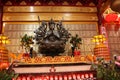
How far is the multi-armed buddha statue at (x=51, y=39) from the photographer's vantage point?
5.97 m

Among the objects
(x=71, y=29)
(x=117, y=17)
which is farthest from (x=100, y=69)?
(x=117, y=17)

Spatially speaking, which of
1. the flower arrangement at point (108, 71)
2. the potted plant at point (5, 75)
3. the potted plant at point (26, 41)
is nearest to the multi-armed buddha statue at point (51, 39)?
the potted plant at point (26, 41)

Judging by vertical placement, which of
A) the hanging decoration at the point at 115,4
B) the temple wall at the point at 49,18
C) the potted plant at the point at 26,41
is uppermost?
the temple wall at the point at 49,18

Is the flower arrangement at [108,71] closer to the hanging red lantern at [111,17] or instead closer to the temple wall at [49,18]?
the temple wall at [49,18]

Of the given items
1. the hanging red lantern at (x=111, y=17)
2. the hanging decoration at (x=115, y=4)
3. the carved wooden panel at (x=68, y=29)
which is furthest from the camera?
the hanging red lantern at (x=111, y=17)

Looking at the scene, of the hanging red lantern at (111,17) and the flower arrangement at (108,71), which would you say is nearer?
the flower arrangement at (108,71)

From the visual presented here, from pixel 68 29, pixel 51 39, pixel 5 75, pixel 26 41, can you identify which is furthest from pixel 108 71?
pixel 68 29

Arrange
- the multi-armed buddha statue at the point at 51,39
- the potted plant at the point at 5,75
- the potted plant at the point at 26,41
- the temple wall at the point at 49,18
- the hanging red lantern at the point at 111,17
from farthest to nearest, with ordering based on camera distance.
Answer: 1. the hanging red lantern at the point at 111,17
2. the temple wall at the point at 49,18
3. the potted plant at the point at 26,41
4. the multi-armed buddha statue at the point at 51,39
5. the potted plant at the point at 5,75

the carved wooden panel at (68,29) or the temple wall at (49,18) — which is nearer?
the carved wooden panel at (68,29)

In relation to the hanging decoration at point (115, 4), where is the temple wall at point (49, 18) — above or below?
above

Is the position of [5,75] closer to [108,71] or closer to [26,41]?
[108,71]

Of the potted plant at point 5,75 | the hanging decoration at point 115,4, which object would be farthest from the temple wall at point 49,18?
the hanging decoration at point 115,4

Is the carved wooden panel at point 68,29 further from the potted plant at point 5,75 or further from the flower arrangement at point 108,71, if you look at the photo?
the potted plant at point 5,75

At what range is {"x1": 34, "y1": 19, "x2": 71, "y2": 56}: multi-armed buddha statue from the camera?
597 cm
